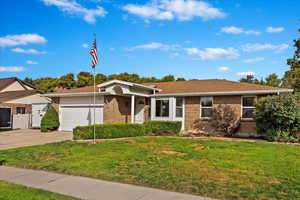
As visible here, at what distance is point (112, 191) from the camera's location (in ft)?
16.6

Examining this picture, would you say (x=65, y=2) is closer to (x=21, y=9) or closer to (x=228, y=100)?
(x=21, y=9)

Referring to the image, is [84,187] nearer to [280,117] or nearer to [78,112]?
[280,117]

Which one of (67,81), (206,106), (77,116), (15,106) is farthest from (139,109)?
(67,81)

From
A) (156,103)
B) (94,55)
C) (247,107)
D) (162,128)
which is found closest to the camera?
(94,55)

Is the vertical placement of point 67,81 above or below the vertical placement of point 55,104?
above

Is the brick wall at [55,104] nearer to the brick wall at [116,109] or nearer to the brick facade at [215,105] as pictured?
the brick wall at [116,109]

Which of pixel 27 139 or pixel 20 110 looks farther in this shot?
pixel 20 110

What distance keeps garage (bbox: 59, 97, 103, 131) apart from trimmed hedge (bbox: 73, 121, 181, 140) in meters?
3.80

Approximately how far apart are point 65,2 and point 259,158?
1264 centimetres

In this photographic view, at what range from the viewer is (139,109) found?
18.9m

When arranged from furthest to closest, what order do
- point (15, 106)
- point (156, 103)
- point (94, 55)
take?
point (15, 106) → point (156, 103) → point (94, 55)

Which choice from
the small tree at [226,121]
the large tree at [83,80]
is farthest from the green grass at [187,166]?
the large tree at [83,80]

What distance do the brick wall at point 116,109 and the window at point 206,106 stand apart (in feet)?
20.1

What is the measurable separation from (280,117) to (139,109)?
10.7m
